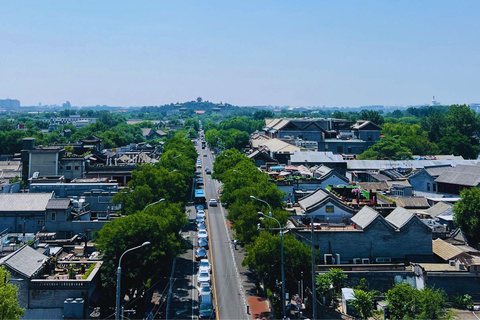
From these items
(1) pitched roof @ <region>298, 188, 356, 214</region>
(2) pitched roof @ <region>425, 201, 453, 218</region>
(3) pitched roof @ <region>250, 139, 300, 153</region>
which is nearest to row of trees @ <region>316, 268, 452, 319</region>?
(1) pitched roof @ <region>298, 188, 356, 214</region>

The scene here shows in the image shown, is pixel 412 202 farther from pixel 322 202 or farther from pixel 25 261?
pixel 25 261

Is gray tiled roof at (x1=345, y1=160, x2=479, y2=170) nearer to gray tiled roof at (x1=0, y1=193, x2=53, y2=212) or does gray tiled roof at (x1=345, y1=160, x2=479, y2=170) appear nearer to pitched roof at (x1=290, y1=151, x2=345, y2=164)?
pitched roof at (x1=290, y1=151, x2=345, y2=164)

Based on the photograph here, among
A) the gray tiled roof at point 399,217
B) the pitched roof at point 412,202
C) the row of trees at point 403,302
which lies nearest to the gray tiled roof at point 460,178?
the pitched roof at point 412,202

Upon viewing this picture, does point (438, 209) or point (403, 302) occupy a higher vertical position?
point (438, 209)

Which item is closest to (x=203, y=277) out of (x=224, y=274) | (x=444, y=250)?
(x=224, y=274)

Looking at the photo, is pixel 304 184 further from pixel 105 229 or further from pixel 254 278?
pixel 105 229

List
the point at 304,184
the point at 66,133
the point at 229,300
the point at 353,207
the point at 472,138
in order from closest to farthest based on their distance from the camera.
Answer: the point at 229,300, the point at 353,207, the point at 304,184, the point at 472,138, the point at 66,133

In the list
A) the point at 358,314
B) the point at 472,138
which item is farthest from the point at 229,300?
the point at 472,138

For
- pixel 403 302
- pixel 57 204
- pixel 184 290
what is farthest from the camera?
pixel 57 204
